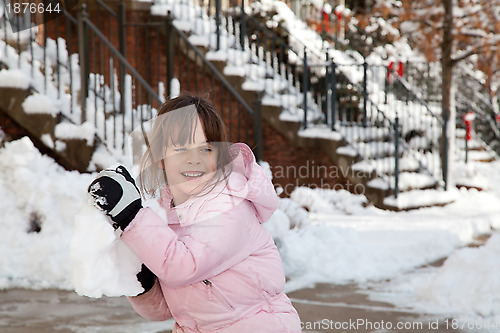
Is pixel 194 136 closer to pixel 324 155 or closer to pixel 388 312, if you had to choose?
pixel 388 312

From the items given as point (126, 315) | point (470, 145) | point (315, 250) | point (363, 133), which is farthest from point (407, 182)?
point (126, 315)

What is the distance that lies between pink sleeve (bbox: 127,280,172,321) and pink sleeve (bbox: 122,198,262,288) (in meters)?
0.17

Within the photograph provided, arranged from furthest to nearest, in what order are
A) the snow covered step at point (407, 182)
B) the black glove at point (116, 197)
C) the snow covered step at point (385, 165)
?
1. the snow covered step at point (385, 165)
2. the snow covered step at point (407, 182)
3. the black glove at point (116, 197)

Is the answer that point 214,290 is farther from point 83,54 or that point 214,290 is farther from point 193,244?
point 83,54

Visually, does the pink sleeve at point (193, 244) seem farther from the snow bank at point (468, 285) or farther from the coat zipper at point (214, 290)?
the snow bank at point (468, 285)

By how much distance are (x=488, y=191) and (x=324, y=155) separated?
3.33m

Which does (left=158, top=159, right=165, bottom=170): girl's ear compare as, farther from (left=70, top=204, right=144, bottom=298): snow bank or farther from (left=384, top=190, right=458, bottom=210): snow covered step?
(left=384, top=190, right=458, bottom=210): snow covered step

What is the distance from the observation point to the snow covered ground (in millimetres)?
5562

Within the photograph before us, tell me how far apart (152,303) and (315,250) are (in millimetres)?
4696

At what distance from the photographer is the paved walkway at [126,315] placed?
488cm

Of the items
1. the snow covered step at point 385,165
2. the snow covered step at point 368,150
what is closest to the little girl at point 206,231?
the snow covered step at point 385,165

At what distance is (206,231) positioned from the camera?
2.07 meters

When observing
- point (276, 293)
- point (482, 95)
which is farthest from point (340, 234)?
point (482, 95)

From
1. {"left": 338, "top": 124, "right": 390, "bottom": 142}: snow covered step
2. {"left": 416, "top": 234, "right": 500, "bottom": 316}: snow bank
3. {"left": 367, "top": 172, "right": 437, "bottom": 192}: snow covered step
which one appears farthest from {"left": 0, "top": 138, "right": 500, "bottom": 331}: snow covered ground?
{"left": 338, "top": 124, "right": 390, "bottom": 142}: snow covered step
